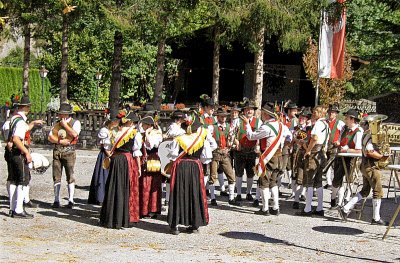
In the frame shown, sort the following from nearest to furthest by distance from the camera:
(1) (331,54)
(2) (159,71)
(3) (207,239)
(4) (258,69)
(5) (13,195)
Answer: (3) (207,239), (5) (13,195), (1) (331,54), (4) (258,69), (2) (159,71)

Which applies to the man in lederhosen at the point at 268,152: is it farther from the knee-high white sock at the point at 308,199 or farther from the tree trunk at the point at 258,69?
the tree trunk at the point at 258,69

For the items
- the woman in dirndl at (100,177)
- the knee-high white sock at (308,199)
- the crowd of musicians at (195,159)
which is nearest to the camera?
the crowd of musicians at (195,159)

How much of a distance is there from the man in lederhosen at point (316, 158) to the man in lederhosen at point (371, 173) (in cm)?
69

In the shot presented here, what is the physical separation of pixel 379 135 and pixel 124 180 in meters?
3.92

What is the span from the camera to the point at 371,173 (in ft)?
39.6

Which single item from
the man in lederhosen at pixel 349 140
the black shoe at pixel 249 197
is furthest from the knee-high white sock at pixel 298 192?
the black shoe at pixel 249 197

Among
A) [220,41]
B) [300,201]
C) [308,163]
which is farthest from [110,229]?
[220,41]

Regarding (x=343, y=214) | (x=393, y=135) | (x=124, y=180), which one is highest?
(x=393, y=135)

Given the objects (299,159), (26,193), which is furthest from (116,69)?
(26,193)

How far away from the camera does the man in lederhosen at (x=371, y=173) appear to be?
1189 cm

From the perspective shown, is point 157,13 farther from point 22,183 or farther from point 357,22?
point 22,183

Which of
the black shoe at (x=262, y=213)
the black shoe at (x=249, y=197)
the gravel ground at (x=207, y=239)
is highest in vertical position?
the black shoe at (x=249, y=197)

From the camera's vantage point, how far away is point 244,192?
15727mm

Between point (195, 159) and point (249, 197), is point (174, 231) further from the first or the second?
point (249, 197)
